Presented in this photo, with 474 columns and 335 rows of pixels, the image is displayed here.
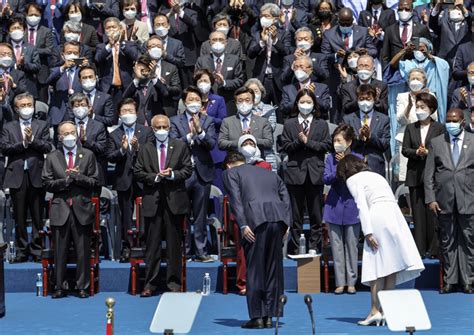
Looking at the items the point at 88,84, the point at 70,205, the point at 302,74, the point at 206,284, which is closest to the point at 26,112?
the point at 88,84

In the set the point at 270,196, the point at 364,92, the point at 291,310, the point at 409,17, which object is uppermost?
the point at 409,17

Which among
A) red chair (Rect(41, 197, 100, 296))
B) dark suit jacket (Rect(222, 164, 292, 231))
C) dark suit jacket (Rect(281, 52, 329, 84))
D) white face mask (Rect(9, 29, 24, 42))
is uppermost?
white face mask (Rect(9, 29, 24, 42))

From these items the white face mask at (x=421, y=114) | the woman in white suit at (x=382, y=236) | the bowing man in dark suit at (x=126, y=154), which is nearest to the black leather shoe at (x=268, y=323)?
the woman in white suit at (x=382, y=236)

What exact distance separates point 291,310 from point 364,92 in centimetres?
369

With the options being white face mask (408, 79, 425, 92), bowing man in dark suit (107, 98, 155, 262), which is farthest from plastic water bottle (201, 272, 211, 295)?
white face mask (408, 79, 425, 92)

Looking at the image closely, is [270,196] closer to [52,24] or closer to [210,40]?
[210,40]

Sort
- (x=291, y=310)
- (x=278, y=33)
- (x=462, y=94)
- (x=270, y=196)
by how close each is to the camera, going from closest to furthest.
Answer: (x=270, y=196), (x=291, y=310), (x=462, y=94), (x=278, y=33)

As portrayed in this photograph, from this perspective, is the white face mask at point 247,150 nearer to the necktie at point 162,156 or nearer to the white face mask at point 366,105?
the necktie at point 162,156

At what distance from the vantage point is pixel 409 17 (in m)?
22.7

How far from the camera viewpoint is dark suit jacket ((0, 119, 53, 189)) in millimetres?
19641

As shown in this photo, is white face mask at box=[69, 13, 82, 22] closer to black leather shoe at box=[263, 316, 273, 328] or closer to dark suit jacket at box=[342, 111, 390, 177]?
dark suit jacket at box=[342, 111, 390, 177]

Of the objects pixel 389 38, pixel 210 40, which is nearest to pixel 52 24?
pixel 210 40

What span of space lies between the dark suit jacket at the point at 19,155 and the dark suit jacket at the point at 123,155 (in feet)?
2.82

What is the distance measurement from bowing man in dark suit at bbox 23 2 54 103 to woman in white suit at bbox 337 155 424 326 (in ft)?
25.0
